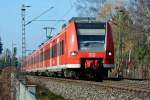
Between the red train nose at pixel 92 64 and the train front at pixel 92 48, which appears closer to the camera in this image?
the red train nose at pixel 92 64

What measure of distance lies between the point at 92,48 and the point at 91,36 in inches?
27.4

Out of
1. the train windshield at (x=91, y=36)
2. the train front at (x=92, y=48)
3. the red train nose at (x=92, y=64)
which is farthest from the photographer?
the train windshield at (x=91, y=36)

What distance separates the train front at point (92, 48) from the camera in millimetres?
27328

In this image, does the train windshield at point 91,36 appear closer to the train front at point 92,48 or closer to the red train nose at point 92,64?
the train front at point 92,48

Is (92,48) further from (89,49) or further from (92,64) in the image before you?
(92,64)

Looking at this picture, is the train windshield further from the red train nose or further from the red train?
the red train nose

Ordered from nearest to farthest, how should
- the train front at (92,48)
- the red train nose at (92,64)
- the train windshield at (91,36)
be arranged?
the red train nose at (92,64), the train front at (92,48), the train windshield at (91,36)

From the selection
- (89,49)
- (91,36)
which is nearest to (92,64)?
(89,49)

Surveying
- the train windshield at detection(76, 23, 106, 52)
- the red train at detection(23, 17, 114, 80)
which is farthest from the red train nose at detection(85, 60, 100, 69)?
the train windshield at detection(76, 23, 106, 52)

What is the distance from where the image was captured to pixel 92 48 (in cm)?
2739

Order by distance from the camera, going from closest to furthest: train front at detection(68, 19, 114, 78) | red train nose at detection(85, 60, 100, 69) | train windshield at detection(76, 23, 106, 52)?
red train nose at detection(85, 60, 100, 69)
train front at detection(68, 19, 114, 78)
train windshield at detection(76, 23, 106, 52)

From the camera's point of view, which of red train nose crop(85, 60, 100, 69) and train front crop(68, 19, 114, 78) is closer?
red train nose crop(85, 60, 100, 69)

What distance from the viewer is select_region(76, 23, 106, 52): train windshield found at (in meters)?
27.5

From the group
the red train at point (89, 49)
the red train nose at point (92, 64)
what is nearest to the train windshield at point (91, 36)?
the red train at point (89, 49)
